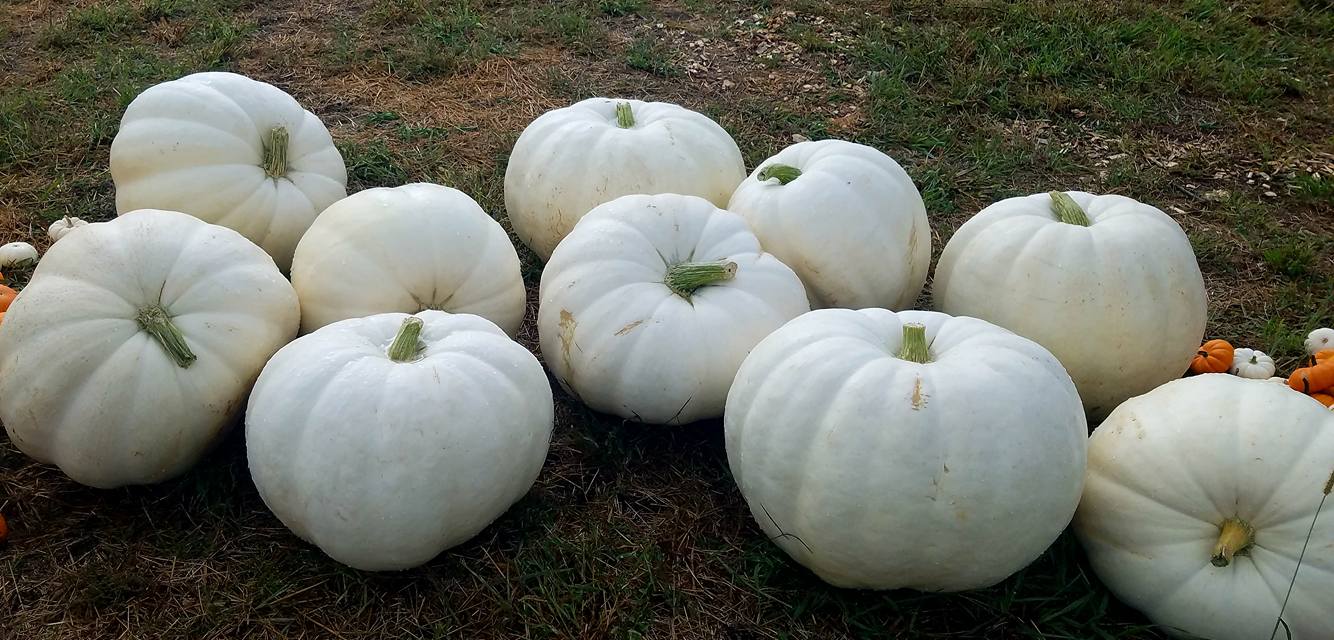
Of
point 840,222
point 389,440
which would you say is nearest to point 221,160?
point 389,440

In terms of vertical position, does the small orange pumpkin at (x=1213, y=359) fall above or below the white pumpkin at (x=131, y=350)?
below

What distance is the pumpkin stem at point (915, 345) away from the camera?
238 centimetres

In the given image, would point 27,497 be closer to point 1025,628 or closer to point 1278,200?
point 1025,628

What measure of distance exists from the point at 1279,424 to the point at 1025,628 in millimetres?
784

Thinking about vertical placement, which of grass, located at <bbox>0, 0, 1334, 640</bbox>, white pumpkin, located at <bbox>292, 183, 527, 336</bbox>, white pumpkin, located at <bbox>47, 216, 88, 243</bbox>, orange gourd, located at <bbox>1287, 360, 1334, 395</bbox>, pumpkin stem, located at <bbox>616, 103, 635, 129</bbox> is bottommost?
grass, located at <bbox>0, 0, 1334, 640</bbox>

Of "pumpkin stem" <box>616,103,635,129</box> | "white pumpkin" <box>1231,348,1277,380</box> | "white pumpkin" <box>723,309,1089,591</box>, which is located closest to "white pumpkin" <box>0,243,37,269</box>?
"pumpkin stem" <box>616,103,635,129</box>

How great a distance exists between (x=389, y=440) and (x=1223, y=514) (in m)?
2.00

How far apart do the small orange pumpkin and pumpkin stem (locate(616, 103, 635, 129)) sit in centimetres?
210

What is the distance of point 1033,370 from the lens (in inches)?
91.4

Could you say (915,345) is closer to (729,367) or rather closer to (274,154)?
(729,367)

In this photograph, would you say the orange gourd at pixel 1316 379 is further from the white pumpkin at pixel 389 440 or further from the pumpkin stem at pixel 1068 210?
the white pumpkin at pixel 389 440

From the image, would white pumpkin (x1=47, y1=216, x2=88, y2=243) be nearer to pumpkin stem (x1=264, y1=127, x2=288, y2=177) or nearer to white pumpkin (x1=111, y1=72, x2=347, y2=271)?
white pumpkin (x1=111, y1=72, x2=347, y2=271)

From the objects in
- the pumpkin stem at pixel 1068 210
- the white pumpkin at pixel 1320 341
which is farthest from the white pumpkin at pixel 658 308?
the white pumpkin at pixel 1320 341

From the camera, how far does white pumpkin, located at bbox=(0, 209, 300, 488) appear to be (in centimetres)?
249
